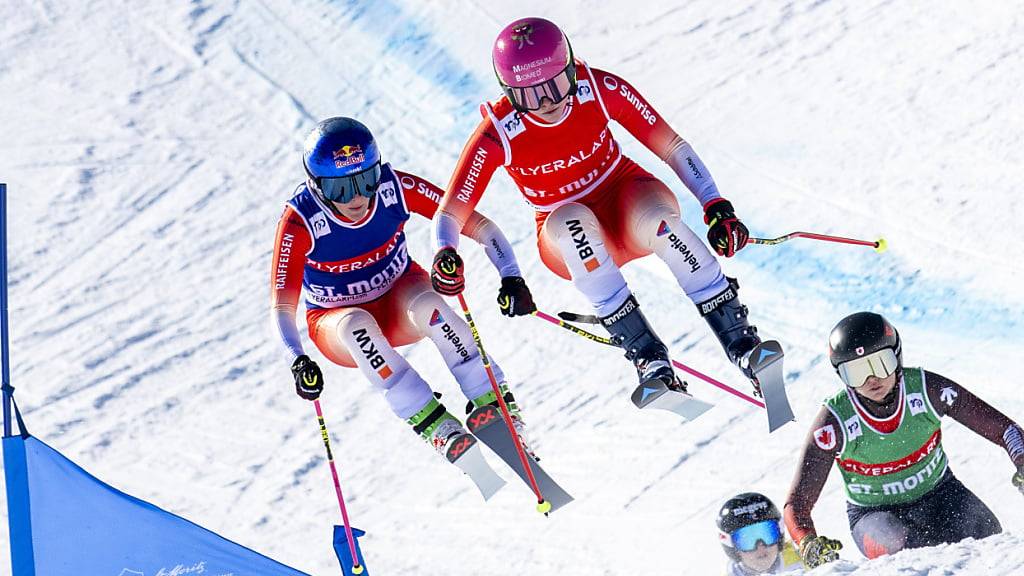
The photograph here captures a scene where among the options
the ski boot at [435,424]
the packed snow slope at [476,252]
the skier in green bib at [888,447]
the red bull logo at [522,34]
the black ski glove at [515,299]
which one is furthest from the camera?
the packed snow slope at [476,252]

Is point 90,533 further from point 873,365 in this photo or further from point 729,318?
point 873,365

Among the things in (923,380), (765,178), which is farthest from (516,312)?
(765,178)

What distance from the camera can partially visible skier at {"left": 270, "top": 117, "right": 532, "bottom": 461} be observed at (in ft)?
19.4

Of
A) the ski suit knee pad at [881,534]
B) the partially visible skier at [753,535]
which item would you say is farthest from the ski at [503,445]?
the ski suit knee pad at [881,534]

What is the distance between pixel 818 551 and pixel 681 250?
1.59 metres

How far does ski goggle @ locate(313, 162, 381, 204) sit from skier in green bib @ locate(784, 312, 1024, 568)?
2100 mm

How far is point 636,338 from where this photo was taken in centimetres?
611

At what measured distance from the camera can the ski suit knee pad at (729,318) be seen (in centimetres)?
598

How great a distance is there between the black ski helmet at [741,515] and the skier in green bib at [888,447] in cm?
35

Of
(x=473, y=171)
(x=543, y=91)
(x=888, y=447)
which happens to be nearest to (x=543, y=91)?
(x=543, y=91)

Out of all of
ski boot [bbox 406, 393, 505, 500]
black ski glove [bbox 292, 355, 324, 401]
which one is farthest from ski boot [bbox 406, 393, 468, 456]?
black ski glove [bbox 292, 355, 324, 401]

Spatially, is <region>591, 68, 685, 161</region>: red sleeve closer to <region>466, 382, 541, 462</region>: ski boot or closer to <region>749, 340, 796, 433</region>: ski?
<region>749, 340, 796, 433</region>: ski

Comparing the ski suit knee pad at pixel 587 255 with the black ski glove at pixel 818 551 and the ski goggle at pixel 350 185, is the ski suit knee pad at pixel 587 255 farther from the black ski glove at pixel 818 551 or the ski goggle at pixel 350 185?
the black ski glove at pixel 818 551

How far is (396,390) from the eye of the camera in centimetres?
604
